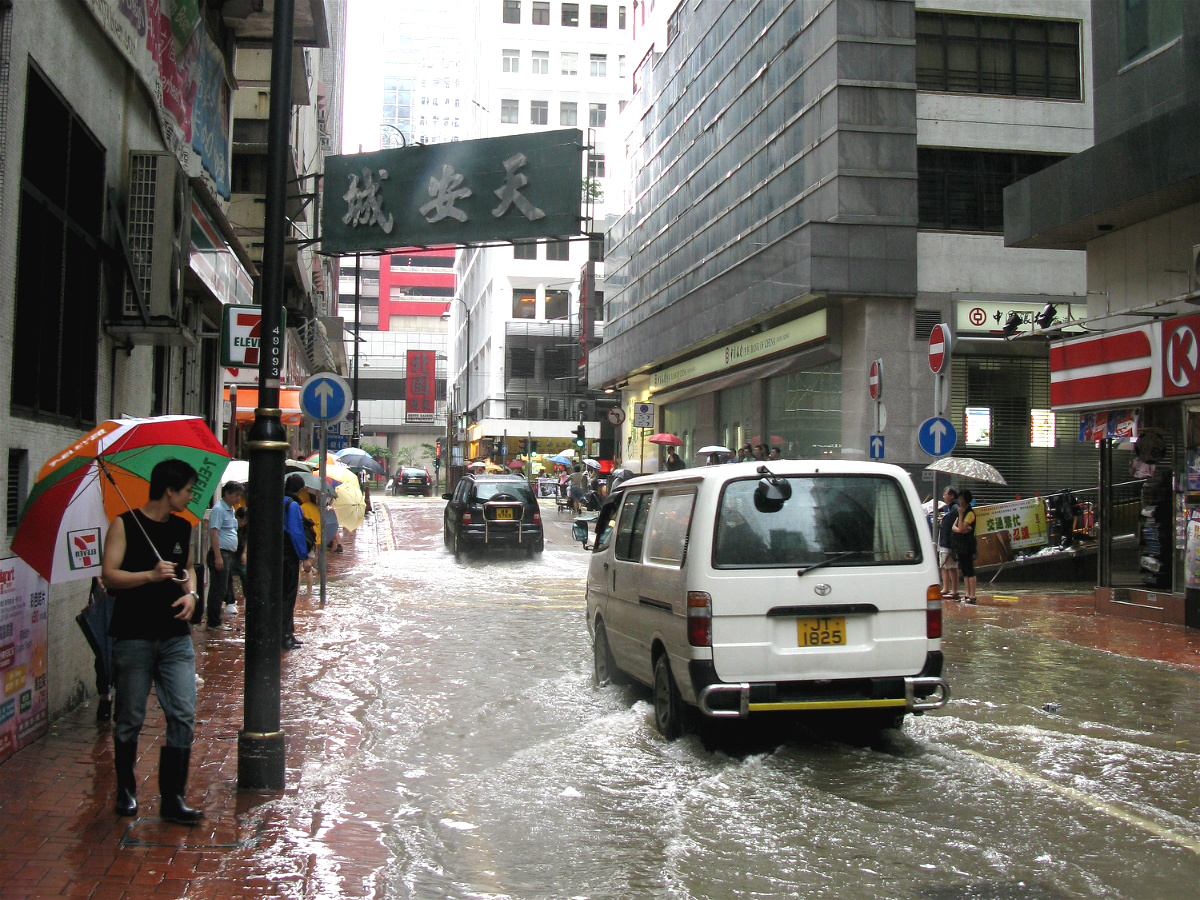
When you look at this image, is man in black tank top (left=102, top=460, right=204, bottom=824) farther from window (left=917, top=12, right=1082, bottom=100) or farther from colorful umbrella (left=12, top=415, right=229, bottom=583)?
window (left=917, top=12, right=1082, bottom=100)

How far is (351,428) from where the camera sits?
169 feet

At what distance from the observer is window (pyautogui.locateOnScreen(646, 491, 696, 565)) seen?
7355 millimetres

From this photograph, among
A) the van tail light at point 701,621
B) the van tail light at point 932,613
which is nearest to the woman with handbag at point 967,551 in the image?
the van tail light at point 932,613

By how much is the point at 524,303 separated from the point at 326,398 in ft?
193

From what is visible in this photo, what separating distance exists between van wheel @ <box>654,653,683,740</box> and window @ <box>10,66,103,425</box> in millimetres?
4454

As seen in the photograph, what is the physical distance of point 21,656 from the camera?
21.7 feet

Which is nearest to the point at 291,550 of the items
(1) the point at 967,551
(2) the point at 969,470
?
(1) the point at 967,551

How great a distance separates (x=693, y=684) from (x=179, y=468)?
3219 mm

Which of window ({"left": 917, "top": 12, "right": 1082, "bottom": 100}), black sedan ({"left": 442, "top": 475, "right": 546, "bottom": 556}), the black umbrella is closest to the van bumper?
the black umbrella

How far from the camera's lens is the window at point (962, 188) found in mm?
24938

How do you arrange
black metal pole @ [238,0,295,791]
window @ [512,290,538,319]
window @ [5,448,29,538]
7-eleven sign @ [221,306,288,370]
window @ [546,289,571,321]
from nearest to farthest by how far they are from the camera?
black metal pole @ [238,0,295,791] → window @ [5,448,29,538] → 7-eleven sign @ [221,306,288,370] → window @ [512,290,538,319] → window @ [546,289,571,321]

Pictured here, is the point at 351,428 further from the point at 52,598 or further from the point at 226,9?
the point at 52,598

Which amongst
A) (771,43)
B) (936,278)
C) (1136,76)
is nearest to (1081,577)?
(936,278)

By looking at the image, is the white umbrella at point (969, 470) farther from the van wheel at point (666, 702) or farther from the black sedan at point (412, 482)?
the black sedan at point (412, 482)
